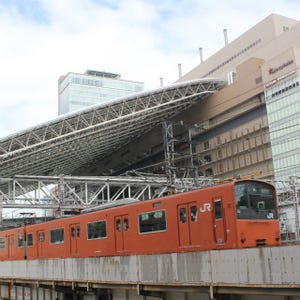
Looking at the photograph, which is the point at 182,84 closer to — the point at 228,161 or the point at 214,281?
the point at 228,161

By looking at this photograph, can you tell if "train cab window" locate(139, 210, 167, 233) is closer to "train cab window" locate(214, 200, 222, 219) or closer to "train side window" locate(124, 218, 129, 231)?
"train side window" locate(124, 218, 129, 231)

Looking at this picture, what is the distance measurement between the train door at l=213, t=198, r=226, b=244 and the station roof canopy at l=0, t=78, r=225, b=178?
40277 millimetres

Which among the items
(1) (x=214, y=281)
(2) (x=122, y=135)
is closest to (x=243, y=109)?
(2) (x=122, y=135)

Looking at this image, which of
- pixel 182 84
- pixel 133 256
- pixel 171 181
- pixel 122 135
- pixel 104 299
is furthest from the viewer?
pixel 122 135

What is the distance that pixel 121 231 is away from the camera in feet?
61.8

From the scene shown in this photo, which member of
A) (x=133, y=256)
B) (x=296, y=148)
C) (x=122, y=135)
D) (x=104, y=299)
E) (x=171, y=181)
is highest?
(x=122, y=135)

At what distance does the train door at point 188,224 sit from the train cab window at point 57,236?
29.0 feet

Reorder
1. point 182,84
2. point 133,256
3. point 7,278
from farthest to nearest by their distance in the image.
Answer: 1. point 182,84
2. point 7,278
3. point 133,256

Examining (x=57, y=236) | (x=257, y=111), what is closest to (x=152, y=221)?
(x=57, y=236)

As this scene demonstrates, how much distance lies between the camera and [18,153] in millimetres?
54562

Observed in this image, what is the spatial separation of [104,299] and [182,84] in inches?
1711

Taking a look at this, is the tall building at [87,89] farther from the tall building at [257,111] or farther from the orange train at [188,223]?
the orange train at [188,223]

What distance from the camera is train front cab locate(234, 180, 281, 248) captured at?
14.6 metres

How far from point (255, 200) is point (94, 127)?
4222cm
